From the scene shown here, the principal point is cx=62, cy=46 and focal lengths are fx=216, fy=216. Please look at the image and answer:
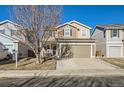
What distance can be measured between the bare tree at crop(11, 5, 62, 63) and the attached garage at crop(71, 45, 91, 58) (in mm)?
9710

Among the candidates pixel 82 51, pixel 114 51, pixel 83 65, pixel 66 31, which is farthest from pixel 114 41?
pixel 83 65

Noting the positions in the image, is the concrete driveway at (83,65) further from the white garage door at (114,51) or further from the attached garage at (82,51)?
the white garage door at (114,51)

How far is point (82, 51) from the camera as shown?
3105cm

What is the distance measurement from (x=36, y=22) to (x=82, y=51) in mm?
11610

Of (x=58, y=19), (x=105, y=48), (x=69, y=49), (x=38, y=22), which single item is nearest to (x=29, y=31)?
(x=38, y=22)

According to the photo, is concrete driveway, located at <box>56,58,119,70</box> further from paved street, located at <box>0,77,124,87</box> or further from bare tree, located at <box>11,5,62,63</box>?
paved street, located at <box>0,77,124,87</box>

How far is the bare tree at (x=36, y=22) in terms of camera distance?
21266 mm

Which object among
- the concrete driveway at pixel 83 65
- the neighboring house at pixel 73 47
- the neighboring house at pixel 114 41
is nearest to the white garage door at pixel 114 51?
the neighboring house at pixel 114 41

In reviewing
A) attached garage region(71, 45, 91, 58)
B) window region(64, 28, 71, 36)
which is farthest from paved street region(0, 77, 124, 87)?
window region(64, 28, 71, 36)

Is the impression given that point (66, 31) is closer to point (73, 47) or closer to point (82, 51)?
point (73, 47)

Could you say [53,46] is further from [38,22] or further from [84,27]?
[38,22]
